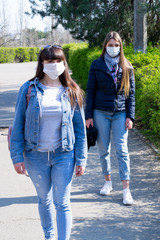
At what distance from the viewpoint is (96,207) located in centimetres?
438

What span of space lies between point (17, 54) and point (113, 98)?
4750 cm

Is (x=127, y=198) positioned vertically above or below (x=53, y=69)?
below

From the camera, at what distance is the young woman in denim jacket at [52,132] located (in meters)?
3.09

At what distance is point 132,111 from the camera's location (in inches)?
178

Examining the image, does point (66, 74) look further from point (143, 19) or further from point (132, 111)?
point (143, 19)

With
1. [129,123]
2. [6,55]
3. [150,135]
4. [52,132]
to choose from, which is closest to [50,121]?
[52,132]

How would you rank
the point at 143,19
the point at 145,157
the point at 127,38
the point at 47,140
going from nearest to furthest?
the point at 47,140, the point at 145,157, the point at 143,19, the point at 127,38

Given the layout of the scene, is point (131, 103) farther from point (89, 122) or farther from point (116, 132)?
point (89, 122)

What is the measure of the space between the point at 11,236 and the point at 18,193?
1193 millimetres

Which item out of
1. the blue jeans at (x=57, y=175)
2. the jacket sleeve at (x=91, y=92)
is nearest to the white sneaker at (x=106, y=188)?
the jacket sleeve at (x=91, y=92)

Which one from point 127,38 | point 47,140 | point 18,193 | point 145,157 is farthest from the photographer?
point 127,38

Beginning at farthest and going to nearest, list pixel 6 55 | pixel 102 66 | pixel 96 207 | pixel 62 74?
pixel 6 55 < pixel 102 66 < pixel 96 207 < pixel 62 74

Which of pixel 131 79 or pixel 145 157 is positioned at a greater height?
pixel 131 79

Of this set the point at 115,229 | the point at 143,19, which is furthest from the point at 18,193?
the point at 143,19
